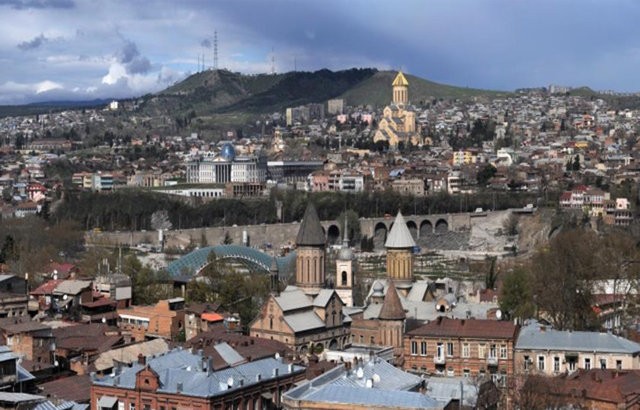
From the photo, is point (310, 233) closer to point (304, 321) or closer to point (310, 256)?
point (310, 256)

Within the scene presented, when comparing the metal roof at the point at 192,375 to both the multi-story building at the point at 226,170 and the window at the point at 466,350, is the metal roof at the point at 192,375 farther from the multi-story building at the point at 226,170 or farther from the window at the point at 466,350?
the multi-story building at the point at 226,170

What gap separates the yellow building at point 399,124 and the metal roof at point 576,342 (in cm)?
12023

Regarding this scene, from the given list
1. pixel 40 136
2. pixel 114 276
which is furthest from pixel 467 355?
pixel 40 136

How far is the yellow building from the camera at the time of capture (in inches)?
6053

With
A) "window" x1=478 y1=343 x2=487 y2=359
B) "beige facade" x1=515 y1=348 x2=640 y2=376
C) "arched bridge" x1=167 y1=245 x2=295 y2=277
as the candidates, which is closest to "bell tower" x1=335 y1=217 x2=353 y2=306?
"window" x1=478 y1=343 x2=487 y2=359

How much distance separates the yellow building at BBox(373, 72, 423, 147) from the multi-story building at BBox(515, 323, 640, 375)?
120 m

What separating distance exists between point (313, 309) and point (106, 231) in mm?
48479

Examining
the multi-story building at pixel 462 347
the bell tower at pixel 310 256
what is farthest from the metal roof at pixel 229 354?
the bell tower at pixel 310 256

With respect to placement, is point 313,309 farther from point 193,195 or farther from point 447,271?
point 193,195

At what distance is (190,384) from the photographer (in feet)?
77.6

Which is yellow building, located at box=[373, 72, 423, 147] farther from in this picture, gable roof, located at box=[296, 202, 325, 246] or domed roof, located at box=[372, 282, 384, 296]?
domed roof, located at box=[372, 282, 384, 296]

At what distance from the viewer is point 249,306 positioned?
141 ft

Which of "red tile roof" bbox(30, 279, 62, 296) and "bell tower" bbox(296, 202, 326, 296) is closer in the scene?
"bell tower" bbox(296, 202, 326, 296)

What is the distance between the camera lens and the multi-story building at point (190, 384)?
23.3 metres
